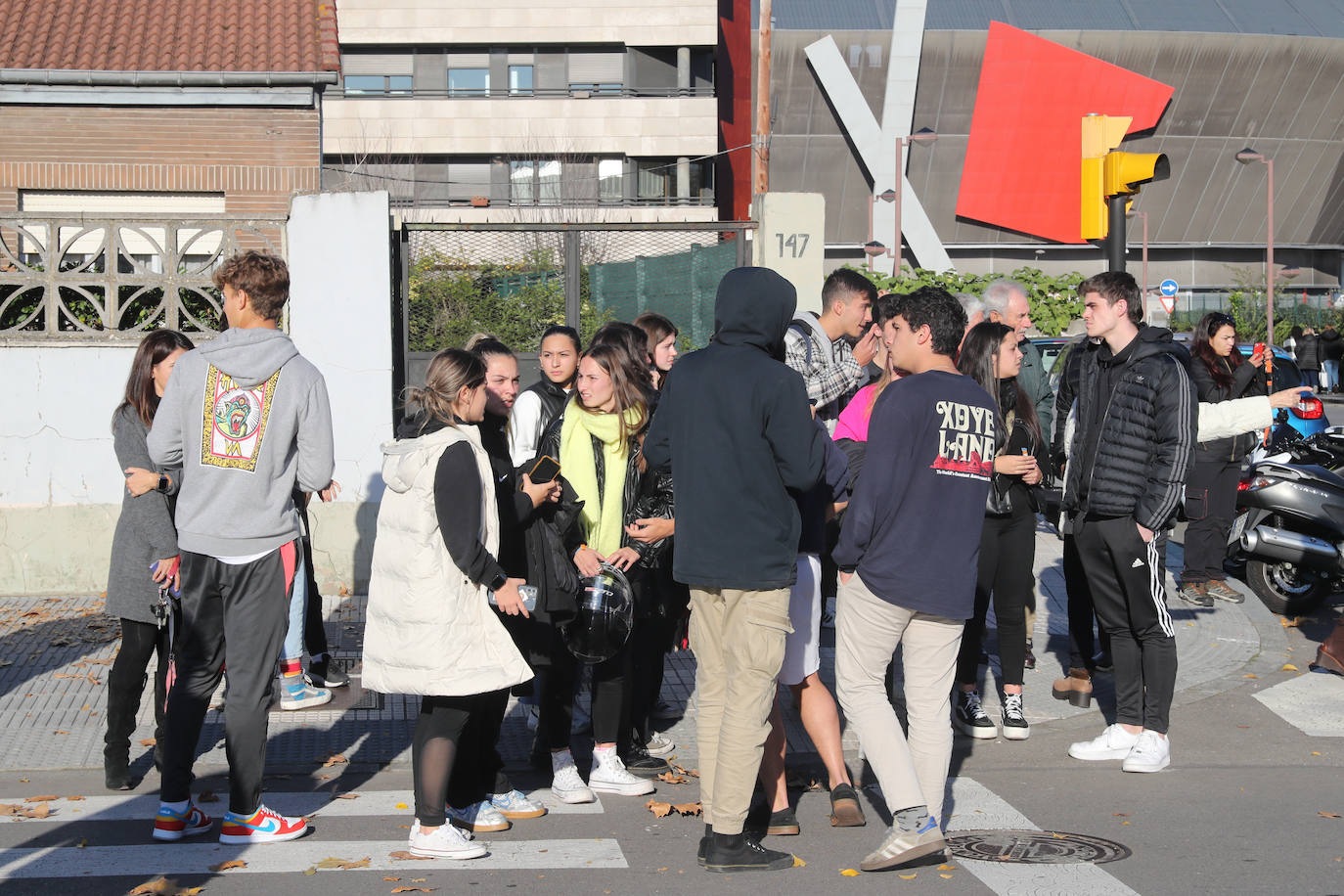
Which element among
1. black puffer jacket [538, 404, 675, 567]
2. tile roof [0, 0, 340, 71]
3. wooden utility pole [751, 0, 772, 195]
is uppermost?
wooden utility pole [751, 0, 772, 195]

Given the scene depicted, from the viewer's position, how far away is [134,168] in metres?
13.3

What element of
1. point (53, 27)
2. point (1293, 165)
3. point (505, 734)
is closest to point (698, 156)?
point (1293, 165)

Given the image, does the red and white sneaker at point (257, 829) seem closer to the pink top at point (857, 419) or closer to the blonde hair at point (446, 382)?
the blonde hair at point (446, 382)

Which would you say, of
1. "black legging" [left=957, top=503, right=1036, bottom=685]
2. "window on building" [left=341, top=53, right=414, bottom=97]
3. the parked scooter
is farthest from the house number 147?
"window on building" [left=341, top=53, right=414, bottom=97]

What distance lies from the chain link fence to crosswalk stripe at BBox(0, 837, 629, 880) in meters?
5.76

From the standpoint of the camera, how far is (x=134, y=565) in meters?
5.88

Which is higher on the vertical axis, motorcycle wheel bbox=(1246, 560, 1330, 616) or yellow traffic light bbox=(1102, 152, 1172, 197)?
yellow traffic light bbox=(1102, 152, 1172, 197)

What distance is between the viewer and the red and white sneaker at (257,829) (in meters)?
5.14

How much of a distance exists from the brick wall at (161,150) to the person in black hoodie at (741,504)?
905 centimetres

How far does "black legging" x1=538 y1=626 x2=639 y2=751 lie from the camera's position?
586 cm

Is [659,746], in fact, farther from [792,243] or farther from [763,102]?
[763,102]

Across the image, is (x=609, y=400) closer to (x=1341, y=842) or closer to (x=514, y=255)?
(x=1341, y=842)

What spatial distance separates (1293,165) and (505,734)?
188ft

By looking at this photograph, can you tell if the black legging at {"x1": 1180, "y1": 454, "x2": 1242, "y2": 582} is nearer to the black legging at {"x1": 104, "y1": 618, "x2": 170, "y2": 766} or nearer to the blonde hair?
the blonde hair
